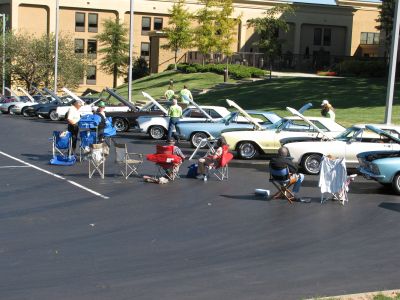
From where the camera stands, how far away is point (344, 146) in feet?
60.9

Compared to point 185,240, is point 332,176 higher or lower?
higher

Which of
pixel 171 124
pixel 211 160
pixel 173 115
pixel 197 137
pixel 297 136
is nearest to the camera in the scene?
pixel 211 160

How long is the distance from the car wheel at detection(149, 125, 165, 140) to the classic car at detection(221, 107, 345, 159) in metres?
5.99

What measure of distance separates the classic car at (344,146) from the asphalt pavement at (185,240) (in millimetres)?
1054

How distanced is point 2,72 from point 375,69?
95.0 feet

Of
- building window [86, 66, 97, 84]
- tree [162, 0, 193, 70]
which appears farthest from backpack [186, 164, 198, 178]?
building window [86, 66, 97, 84]

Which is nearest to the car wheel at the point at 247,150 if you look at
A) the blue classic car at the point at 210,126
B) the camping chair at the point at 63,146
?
the blue classic car at the point at 210,126

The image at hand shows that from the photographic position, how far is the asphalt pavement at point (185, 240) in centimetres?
875

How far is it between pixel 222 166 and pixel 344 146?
350 centimetres

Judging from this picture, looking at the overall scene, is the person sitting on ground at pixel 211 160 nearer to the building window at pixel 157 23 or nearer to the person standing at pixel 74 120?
the person standing at pixel 74 120

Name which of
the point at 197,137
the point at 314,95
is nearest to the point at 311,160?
the point at 197,137

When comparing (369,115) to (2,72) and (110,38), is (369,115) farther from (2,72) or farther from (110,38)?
(110,38)

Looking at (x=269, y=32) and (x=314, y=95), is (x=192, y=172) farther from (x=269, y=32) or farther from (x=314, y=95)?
(x=269, y=32)

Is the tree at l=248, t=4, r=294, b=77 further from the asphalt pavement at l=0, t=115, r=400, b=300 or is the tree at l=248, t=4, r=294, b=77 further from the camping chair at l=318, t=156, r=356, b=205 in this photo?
the camping chair at l=318, t=156, r=356, b=205
